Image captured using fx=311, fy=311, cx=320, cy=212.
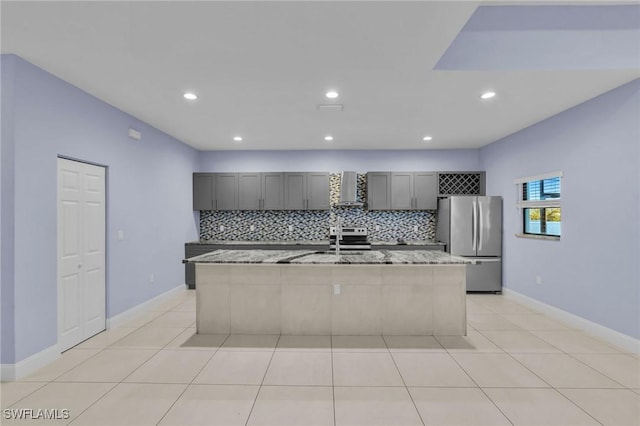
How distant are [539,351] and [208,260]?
3712 millimetres

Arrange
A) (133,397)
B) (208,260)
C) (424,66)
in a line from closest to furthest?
(133,397)
(424,66)
(208,260)

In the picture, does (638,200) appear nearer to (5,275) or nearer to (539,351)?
(539,351)

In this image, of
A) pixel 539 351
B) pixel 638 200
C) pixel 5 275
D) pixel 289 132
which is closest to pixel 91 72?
pixel 5 275

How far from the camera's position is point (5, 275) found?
2670 mm

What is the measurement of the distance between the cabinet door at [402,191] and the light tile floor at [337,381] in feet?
9.83

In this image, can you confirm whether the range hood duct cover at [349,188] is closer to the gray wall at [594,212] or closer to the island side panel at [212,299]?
the gray wall at [594,212]

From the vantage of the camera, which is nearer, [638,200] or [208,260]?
[638,200]

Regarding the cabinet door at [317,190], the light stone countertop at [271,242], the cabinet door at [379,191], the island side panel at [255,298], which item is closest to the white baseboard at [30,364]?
the island side panel at [255,298]

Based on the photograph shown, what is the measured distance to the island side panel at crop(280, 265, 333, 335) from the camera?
3.66 meters

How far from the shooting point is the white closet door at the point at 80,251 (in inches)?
127

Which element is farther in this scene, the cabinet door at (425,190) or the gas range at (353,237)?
the cabinet door at (425,190)

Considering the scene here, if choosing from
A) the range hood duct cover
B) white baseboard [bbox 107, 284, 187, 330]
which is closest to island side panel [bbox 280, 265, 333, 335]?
white baseboard [bbox 107, 284, 187, 330]

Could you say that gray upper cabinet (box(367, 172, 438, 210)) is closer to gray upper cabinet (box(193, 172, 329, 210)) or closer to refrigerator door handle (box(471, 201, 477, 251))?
refrigerator door handle (box(471, 201, 477, 251))

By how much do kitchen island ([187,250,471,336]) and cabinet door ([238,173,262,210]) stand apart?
281cm
